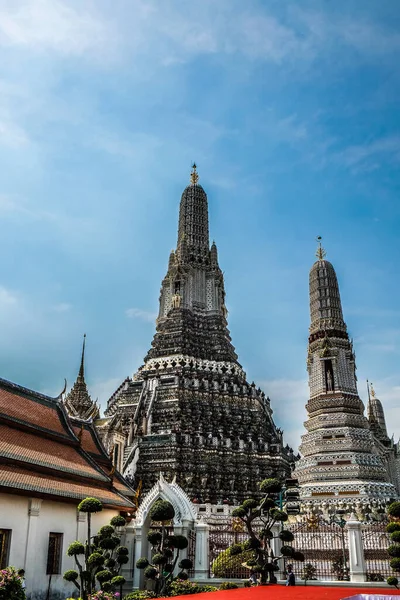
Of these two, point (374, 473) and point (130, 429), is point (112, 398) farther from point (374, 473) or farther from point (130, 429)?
point (374, 473)

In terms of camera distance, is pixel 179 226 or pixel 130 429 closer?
pixel 130 429

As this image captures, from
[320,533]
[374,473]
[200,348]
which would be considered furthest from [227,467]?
[320,533]

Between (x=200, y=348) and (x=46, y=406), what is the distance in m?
29.8

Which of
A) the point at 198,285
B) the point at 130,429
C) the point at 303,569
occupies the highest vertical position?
the point at 198,285

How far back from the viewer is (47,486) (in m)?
16.1

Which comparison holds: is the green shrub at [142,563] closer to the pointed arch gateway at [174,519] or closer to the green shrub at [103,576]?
the pointed arch gateway at [174,519]

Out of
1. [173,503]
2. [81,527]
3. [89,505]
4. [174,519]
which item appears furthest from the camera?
[173,503]

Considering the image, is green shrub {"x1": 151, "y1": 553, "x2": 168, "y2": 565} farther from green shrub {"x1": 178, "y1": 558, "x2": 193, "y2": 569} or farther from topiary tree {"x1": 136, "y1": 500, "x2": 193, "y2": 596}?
green shrub {"x1": 178, "y1": 558, "x2": 193, "y2": 569}

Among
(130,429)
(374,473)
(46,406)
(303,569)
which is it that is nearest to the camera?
(303,569)

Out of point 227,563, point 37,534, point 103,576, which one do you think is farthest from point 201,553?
point 37,534

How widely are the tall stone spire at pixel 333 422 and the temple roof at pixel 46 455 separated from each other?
16678mm

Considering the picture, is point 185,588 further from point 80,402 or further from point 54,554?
point 80,402

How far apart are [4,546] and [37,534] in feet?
4.05

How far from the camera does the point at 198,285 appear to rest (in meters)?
56.9
